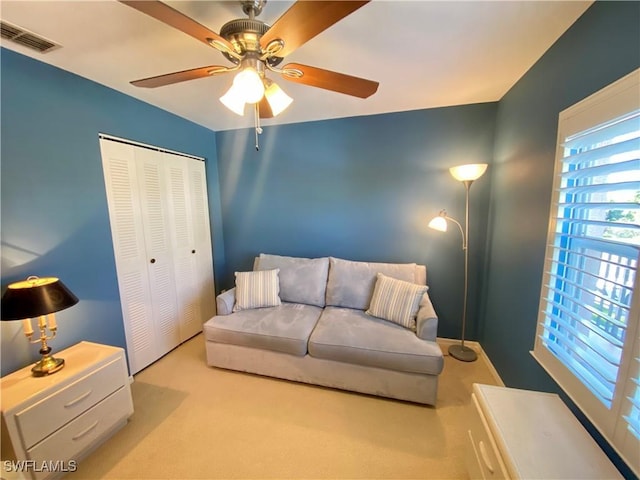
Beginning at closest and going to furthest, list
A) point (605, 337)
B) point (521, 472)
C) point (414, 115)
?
point (521, 472) → point (605, 337) → point (414, 115)

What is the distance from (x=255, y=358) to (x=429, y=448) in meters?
1.40

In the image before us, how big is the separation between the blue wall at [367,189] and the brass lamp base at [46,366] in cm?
199

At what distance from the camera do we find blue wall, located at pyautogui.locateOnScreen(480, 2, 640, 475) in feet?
3.76

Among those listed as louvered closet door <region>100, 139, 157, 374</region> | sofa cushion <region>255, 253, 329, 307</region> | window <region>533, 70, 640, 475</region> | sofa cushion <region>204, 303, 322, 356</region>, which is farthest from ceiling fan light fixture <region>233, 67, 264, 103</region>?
sofa cushion <region>255, 253, 329, 307</region>

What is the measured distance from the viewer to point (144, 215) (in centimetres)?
235

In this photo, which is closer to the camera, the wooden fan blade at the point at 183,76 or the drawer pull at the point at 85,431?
the wooden fan blade at the point at 183,76

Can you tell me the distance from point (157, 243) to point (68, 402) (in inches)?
53.2

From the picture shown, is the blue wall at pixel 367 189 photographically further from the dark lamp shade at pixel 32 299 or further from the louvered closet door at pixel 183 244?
the dark lamp shade at pixel 32 299

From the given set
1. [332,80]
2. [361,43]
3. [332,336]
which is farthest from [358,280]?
[361,43]

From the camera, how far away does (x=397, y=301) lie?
225 cm

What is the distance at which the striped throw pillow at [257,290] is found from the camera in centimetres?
252

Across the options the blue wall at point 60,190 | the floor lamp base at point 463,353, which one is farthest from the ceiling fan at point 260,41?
the floor lamp base at point 463,353

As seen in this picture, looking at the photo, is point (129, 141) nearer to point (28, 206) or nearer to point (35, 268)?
point (28, 206)

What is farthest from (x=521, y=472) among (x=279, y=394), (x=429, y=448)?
(x=279, y=394)
